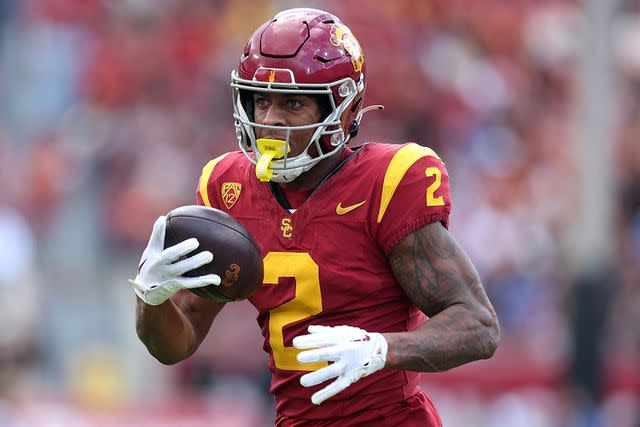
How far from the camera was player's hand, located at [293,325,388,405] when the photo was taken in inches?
133

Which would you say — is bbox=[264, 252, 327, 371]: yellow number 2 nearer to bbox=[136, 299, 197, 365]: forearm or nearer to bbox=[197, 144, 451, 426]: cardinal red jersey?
bbox=[197, 144, 451, 426]: cardinal red jersey

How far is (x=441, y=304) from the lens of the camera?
370cm

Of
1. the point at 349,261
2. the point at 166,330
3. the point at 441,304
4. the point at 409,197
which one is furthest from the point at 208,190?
the point at 441,304

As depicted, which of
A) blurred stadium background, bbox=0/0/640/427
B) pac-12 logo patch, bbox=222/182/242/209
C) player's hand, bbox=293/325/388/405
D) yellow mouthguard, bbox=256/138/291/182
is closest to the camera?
player's hand, bbox=293/325/388/405

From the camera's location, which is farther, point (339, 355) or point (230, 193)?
point (230, 193)

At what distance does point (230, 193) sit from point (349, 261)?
0.50 metres

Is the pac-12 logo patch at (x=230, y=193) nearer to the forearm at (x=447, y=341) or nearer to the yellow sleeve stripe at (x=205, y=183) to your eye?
the yellow sleeve stripe at (x=205, y=183)

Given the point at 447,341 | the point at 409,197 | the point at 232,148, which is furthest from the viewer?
the point at 232,148

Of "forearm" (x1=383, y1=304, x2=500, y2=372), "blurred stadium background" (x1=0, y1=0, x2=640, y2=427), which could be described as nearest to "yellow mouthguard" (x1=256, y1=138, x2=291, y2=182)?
"forearm" (x1=383, y1=304, x2=500, y2=372)

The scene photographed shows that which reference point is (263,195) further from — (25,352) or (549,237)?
(549,237)

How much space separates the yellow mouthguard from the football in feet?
0.57

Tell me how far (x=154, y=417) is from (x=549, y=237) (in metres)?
3.59

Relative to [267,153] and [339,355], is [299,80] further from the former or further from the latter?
[339,355]

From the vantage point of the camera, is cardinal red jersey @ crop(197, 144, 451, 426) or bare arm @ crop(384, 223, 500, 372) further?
cardinal red jersey @ crop(197, 144, 451, 426)
